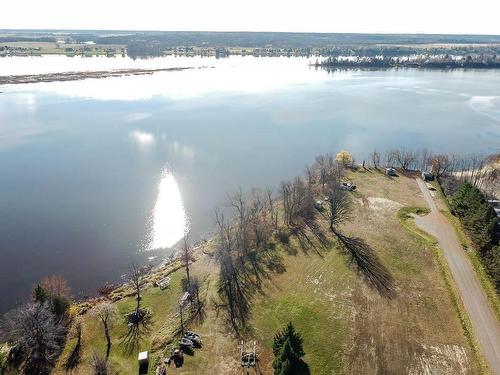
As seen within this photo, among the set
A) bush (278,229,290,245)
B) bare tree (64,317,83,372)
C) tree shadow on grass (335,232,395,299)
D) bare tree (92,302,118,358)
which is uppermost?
tree shadow on grass (335,232,395,299)

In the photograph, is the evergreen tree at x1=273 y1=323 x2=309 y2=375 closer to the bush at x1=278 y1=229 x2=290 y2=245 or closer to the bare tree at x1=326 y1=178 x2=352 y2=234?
the bush at x1=278 y1=229 x2=290 y2=245

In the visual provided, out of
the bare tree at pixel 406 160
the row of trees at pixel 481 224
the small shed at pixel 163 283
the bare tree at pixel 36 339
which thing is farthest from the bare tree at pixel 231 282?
the bare tree at pixel 406 160

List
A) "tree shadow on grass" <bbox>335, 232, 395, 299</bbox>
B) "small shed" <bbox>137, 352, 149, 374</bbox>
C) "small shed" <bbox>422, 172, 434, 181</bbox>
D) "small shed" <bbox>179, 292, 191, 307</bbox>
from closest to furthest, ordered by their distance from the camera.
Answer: "small shed" <bbox>137, 352, 149, 374</bbox>
"small shed" <bbox>179, 292, 191, 307</bbox>
"tree shadow on grass" <bbox>335, 232, 395, 299</bbox>
"small shed" <bbox>422, 172, 434, 181</bbox>

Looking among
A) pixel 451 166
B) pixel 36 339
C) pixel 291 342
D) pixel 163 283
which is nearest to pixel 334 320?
pixel 291 342

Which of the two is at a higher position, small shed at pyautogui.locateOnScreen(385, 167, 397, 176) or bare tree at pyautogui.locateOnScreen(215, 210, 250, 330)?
small shed at pyautogui.locateOnScreen(385, 167, 397, 176)

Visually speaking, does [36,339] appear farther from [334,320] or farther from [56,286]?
[334,320]

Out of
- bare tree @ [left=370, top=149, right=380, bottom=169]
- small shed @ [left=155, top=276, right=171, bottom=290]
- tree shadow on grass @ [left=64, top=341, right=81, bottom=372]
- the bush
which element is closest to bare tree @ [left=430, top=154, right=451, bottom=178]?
bare tree @ [left=370, top=149, right=380, bottom=169]

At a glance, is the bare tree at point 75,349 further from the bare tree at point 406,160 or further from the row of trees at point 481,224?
the bare tree at point 406,160
